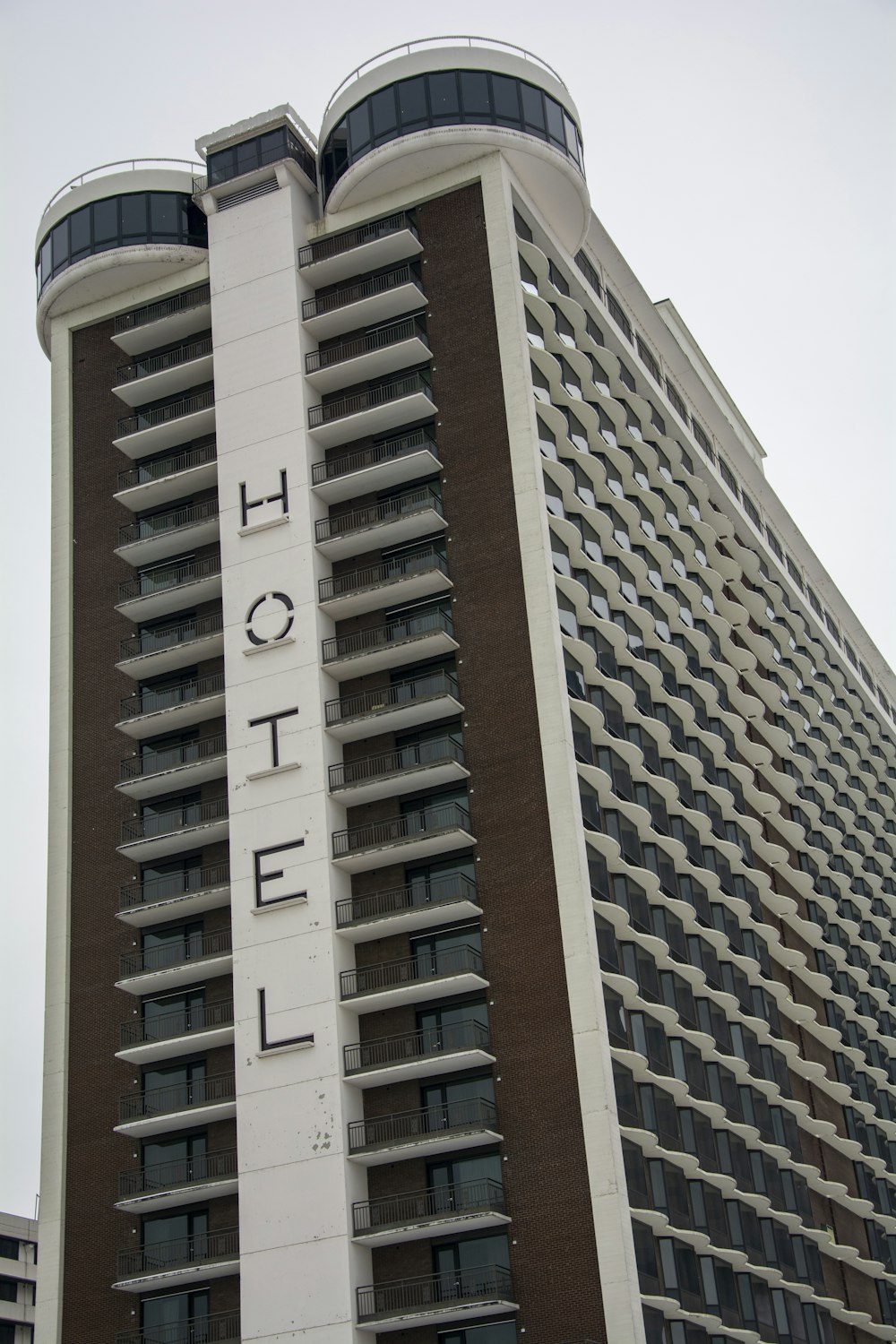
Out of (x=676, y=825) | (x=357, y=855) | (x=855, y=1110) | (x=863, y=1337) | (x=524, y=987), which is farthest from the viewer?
(x=855, y=1110)

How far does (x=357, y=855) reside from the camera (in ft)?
220

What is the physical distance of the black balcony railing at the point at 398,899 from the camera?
2621 inches

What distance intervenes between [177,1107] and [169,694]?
17.3 meters

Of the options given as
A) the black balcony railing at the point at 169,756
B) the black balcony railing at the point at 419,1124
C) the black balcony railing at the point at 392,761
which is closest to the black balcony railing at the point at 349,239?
the black balcony railing at the point at 169,756

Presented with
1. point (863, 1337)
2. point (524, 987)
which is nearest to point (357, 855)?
point (524, 987)

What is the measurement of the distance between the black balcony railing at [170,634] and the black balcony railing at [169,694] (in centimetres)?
170

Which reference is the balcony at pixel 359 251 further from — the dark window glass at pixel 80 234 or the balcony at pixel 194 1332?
the balcony at pixel 194 1332

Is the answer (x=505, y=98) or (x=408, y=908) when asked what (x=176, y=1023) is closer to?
(x=408, y=908)

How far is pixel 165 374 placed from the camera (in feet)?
263

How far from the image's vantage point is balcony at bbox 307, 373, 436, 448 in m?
74.1

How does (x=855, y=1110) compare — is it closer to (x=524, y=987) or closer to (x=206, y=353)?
(x=524, y=987)

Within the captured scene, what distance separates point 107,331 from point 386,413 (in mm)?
17734

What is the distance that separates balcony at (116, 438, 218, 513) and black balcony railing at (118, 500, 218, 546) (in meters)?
0.60

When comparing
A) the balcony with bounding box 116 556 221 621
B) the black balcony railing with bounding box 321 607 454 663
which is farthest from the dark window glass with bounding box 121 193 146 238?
the black balcony railing with bounding box 321 607 454 663
